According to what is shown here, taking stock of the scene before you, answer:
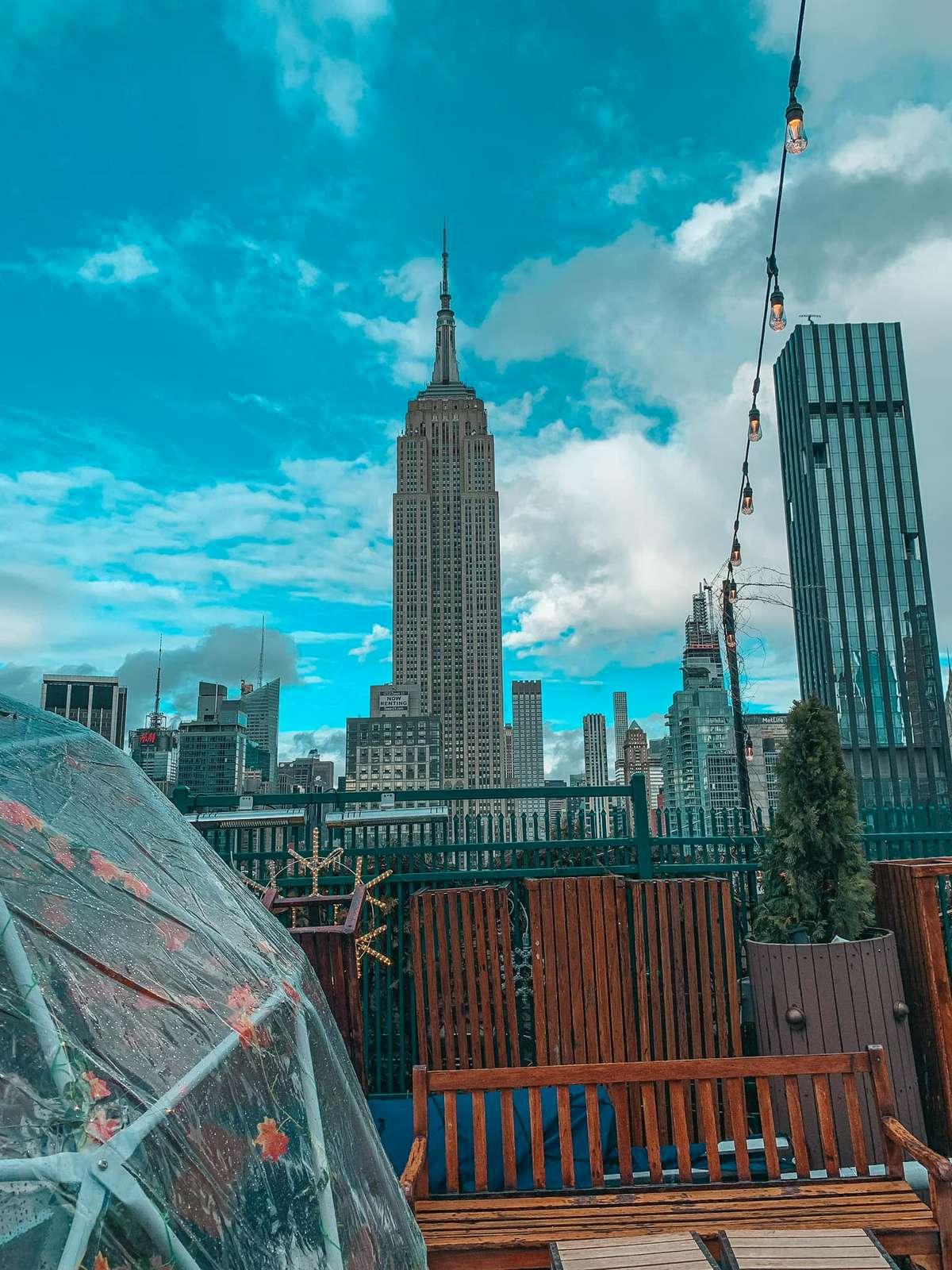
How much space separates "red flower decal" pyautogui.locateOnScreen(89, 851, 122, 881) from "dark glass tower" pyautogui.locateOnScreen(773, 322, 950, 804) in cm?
9081

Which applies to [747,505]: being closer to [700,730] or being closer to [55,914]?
[55,914]

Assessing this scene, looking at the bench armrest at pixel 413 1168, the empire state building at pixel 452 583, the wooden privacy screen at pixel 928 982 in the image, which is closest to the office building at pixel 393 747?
the empire state building at pixel 452 583

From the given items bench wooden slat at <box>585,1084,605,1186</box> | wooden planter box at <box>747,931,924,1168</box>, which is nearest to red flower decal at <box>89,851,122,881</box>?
bench wooden slat at <box>585,1084,605,1186</box>

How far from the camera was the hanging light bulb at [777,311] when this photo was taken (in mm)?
7449

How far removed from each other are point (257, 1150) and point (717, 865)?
4431 millimetres

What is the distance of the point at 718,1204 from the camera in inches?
120

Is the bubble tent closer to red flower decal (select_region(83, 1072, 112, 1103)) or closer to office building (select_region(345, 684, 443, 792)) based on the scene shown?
red flower decal (select_region(83, 1072, 112, 1103))

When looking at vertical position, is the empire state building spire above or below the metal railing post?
above

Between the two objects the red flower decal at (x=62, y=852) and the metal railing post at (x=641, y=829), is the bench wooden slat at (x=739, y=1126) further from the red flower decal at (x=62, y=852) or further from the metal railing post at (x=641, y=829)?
the red flower decal at (x=62, y=852)

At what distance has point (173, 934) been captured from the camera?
2.03 metres

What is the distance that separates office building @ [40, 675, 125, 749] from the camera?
87.5m

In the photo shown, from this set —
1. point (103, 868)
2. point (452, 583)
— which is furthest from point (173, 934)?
point (452, 583)

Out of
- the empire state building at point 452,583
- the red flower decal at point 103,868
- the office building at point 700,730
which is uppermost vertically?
the empire state building at point 452,583

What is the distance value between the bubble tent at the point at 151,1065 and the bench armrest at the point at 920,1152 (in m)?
1.87
